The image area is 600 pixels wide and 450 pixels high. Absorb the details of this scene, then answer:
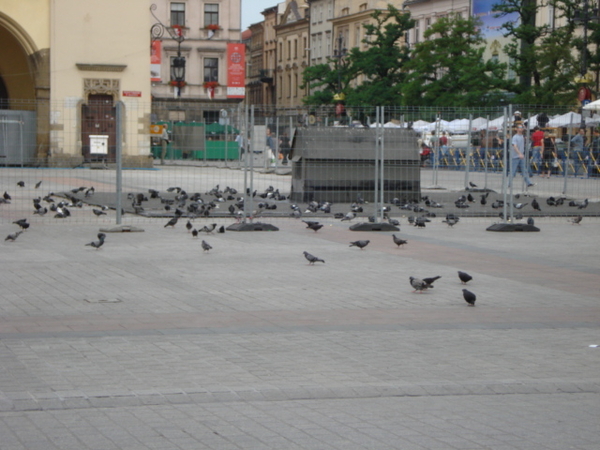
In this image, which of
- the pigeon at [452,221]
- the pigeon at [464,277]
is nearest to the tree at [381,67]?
the pigeon at [452,221]

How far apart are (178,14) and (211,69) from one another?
487 cm

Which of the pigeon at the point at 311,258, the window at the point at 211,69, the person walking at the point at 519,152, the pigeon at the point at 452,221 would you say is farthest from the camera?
the window at the point at 211,69

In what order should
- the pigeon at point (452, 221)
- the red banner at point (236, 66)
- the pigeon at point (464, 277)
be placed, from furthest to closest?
1. the red banner at point (236, 66)
2. the pigeon at point (452, 221)
3. the pigeon at point (464, 277)

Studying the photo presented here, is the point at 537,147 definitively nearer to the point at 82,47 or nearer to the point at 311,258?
the point at 311,258

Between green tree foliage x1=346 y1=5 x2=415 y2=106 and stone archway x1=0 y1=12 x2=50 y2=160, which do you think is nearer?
stone archway x1=0 y1=12 x2=50 y2=160

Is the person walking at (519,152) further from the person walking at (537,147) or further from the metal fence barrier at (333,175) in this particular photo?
the person walking at (537,147)

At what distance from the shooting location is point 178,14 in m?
81.0

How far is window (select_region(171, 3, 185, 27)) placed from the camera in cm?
8067

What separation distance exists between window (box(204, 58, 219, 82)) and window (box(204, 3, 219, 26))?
9.88ft

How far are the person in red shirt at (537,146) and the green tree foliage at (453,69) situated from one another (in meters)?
29.4

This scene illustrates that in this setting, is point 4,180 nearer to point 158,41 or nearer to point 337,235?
point 337,235

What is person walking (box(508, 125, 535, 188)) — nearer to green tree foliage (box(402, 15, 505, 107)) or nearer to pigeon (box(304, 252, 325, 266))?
pigeon (box(304, 252, 325, 266))

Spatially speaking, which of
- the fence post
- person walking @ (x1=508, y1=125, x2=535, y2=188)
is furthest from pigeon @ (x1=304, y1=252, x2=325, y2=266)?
person walking @ (x1=508, y1=125, x2=535, y2=188)

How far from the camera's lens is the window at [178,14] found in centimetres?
8067
